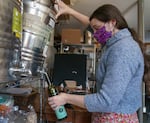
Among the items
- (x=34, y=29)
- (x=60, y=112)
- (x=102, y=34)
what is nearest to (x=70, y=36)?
(x=102, y=34)

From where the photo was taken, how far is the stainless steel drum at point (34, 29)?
0.90m

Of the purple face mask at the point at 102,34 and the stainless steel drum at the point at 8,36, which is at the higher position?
the purple face mask at the point at 102,34

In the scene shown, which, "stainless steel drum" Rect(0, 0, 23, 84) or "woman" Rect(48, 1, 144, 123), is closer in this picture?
"stainless steel drum" Rect(0, 0, 23, 84)

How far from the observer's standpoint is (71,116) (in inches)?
52.2

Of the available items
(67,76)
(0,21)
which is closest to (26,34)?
(0,21)

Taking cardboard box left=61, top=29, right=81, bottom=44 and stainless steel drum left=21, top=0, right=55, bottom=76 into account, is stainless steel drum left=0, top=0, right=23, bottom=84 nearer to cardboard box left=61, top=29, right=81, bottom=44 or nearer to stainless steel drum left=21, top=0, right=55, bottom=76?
stainless steel drum left=21, top=0, right=55, bottom=76

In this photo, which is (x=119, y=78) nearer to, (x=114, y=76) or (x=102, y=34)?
(x=114, y=76)

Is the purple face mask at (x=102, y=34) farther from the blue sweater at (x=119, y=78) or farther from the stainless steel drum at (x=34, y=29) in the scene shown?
the stainless steel drum at (x=34, y=29)

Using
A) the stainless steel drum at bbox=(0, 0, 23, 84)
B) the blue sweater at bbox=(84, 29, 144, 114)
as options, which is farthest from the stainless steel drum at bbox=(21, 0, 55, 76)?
the blue sweater at bbox=(84, 29, 144, 114)

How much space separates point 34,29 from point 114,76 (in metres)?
0.41

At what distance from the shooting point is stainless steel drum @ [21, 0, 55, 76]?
35.3 inches

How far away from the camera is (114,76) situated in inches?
41.4

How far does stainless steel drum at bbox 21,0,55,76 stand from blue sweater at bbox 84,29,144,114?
334 mm

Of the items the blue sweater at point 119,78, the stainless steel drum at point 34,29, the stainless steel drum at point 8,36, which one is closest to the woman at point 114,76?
the blue sweater at point 119,78
